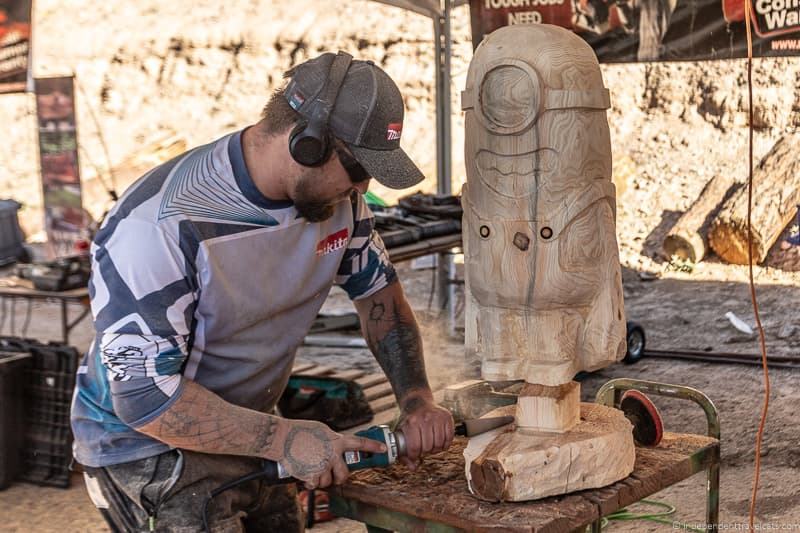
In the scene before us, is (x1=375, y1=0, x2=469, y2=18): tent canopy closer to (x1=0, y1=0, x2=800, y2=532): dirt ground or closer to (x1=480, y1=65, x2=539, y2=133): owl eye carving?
(x1=0, y1=0, x2=800, y2=532): dirt ground

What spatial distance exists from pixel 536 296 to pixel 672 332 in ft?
16.1

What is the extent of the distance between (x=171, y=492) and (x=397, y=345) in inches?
27.9

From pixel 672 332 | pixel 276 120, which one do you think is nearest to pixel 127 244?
pixel 276 120

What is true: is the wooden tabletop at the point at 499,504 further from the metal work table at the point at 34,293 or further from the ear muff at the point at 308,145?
the metal work table at the point at 34,293

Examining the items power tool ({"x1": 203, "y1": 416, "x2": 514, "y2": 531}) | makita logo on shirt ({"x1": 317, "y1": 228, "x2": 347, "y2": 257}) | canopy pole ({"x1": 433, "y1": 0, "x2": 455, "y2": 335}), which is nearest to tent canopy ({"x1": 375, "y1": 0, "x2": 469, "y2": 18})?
canopy pole ({"x1": 433, "y1": 0, "x2": 455, "y2": 335})

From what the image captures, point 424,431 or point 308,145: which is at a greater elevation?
point 308,145

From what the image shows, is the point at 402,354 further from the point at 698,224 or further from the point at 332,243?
the point at 698,224

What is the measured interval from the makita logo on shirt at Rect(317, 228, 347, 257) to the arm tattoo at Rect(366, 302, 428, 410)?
265 mm

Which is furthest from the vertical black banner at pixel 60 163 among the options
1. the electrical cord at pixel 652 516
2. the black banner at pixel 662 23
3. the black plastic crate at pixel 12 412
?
the electrical cord at pixel 652 516

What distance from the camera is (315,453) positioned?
1.93 meters

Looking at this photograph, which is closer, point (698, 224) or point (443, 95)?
point (443, 95)

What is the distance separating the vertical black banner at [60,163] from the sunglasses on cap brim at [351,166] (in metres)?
6.51

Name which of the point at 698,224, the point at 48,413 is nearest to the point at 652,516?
the point at 48,413

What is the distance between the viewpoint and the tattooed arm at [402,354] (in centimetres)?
217
